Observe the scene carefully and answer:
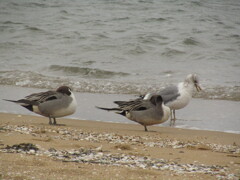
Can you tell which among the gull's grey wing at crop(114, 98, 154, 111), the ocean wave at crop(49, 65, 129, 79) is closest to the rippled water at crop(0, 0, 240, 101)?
the ocean wave at crop(49, 65, 129, 79)

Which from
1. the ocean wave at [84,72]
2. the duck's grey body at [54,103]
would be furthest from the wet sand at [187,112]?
the ocean wave at [84,72]

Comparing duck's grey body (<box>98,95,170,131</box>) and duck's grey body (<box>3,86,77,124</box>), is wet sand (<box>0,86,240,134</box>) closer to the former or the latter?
duck's grey body (<box>98,95,170,131</box>)

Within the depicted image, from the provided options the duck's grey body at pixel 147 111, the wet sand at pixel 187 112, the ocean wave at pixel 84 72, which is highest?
the ocean wave at pixel 84 72

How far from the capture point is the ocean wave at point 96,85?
12.7m

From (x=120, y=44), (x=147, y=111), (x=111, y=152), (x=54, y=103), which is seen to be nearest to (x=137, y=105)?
(x=147, y=111)

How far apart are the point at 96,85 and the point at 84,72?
2.16 m

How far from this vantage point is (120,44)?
19.1m

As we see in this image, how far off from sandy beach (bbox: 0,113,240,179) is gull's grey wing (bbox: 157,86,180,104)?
4.94ft

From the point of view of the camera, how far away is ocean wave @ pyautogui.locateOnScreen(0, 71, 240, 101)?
12.7 meters

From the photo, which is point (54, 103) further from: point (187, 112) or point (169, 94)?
point (187, 112)

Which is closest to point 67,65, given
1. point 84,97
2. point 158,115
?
point 84,97

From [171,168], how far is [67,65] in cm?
1139

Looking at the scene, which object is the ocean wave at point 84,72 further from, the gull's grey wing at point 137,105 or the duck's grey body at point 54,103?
the duck's grey body at point 54,103

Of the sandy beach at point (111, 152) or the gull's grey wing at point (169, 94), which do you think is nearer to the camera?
the sandy beach at point (111, 152)
